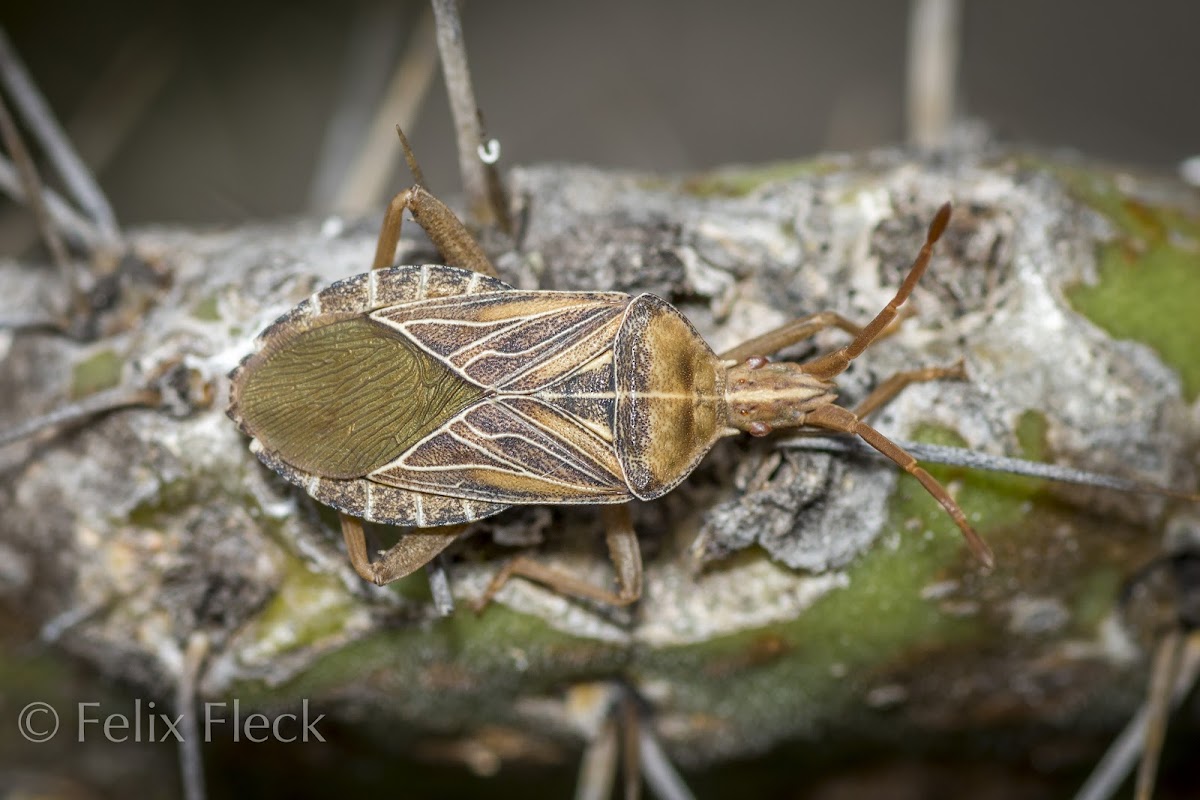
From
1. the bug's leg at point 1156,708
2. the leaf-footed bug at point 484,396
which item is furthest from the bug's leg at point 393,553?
the bug's leg at point 1156,708

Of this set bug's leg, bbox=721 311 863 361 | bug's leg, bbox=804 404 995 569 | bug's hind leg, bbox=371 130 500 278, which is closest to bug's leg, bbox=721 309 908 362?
bug's leg, bbox=721 311 863 361

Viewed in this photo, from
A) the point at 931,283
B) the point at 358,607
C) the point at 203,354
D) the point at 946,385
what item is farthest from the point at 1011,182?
the point at 203,354

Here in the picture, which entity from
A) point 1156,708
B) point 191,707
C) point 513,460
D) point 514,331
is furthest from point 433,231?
point 1156,708

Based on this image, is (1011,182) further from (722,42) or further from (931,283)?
(722,42)

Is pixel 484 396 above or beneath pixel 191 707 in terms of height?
above

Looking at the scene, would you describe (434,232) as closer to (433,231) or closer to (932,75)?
(433,231)

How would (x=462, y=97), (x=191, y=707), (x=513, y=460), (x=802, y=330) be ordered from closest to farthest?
1. (x=462, y=97)
2. (x=191, y=707)
3. (x=802, y=330)
4. (x=513, y=460)
